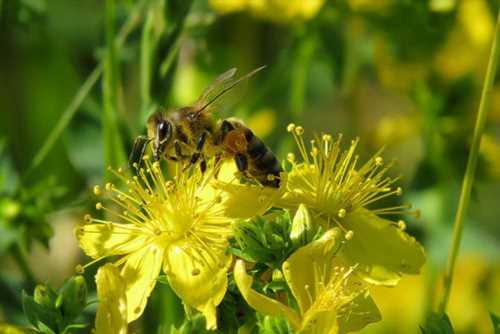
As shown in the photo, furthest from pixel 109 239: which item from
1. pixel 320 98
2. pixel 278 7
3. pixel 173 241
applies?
pixel 320 98

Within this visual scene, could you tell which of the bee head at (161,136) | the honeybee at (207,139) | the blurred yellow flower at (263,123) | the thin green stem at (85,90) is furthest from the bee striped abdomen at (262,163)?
the blurred yellow flower at (263,123)

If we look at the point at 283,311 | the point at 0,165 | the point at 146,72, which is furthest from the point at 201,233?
the point at 0,165

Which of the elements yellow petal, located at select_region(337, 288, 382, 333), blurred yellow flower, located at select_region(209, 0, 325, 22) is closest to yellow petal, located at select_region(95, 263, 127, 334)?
yellow petal, located at select_region(337, 288, 382, 333)

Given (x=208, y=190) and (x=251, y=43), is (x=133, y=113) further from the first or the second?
(x=208, y=190)

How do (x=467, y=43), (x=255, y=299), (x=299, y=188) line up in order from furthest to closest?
(x=467, y=43)
(x=299, y=188)
(x=255, y=299)

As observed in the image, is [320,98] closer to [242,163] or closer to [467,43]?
[467,43]

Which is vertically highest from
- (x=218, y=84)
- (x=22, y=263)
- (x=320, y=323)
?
(x=218, y=84)
